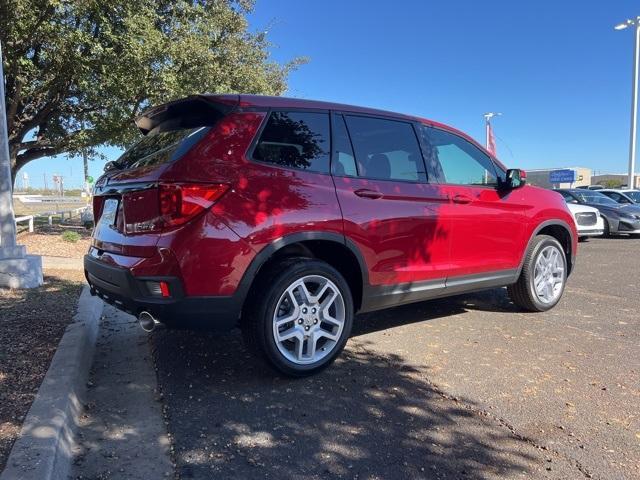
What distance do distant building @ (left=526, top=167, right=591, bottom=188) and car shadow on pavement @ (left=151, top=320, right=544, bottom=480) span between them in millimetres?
33059

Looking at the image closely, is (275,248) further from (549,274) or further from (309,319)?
(549,274)

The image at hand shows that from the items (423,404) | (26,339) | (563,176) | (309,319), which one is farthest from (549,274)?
(563,176)

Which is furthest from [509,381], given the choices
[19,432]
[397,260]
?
[19,432]

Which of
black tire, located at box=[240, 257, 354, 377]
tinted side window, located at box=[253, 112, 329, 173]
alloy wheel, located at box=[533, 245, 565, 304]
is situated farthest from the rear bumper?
alloy wheel, located at box=[533, 245, 565, 304]

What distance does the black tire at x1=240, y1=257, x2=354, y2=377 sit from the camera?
3.49m

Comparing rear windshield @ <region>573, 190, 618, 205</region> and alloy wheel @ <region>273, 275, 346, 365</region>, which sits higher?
rear windshield @ <region>573, 190, 618, 205</region>

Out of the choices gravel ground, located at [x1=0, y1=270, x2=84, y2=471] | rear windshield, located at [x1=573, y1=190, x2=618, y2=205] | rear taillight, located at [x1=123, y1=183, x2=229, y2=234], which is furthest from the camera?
rear windshield, located at [x1=573, y1=190, x2=618, y2=205]

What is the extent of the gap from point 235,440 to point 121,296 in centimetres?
125

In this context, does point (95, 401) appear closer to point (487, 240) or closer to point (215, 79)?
point (487, 240)

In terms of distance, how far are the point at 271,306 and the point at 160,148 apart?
1.34 metres

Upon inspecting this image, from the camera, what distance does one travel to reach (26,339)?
4.26m

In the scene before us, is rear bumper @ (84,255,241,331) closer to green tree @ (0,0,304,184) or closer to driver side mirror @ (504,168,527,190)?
driver side mirror @ (504,168,527,190)

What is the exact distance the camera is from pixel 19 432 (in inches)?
107

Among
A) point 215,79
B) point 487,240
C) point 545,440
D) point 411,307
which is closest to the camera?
point 545,440
